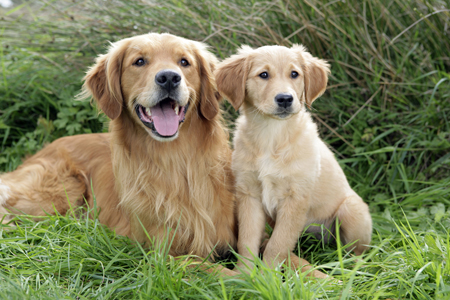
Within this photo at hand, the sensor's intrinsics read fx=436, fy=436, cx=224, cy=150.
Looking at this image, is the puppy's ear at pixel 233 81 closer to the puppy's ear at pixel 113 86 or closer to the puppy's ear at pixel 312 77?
the puppy's ear at pixel 312 77

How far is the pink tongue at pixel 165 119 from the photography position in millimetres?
2289

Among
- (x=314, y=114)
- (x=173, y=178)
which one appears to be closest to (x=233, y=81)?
(x=173, y=178)

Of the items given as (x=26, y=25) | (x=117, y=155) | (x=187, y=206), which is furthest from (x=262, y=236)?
(x=26, y=25)

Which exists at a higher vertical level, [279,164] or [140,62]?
[140,62]

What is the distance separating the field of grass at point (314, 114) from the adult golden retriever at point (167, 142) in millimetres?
262

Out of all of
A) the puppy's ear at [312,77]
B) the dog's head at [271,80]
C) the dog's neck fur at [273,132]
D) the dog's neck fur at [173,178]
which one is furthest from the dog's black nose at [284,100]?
the dog's neck fur at [173,178]

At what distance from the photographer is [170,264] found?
2.14 m

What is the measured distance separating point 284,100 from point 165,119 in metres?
0.64

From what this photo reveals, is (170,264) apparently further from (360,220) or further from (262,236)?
(360,220)

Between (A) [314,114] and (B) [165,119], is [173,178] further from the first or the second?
(A) [314,114]

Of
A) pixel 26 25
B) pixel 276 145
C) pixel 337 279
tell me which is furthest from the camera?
pixel 26 25

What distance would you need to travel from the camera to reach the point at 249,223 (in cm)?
251

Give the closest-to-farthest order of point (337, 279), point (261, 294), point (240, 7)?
point (261, 294), point (337, 279), point (240, 7)

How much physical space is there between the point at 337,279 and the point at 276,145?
800mm
